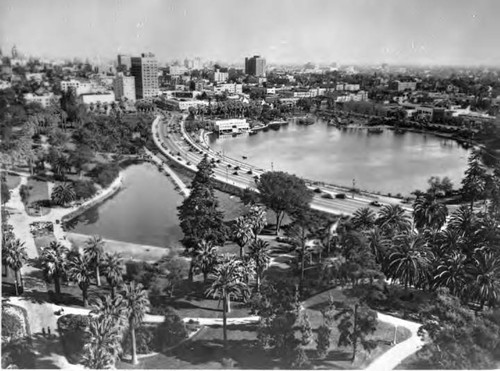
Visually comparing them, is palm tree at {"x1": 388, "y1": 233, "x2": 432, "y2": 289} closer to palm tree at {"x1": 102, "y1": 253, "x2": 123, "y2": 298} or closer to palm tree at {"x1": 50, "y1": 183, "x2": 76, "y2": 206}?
palm tree at {"x1": 102, "y1": 253, "x2": 123, "y2": 298}

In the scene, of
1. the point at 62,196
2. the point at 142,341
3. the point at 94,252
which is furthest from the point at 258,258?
the point at 62,196

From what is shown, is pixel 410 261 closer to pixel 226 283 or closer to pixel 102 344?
pixel 226 283

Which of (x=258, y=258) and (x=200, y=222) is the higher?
(x=200, y=222)

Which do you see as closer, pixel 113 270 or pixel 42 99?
pixel 113 270

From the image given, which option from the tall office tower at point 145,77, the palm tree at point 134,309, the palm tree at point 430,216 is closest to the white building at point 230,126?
the tall office tower at point 145,77

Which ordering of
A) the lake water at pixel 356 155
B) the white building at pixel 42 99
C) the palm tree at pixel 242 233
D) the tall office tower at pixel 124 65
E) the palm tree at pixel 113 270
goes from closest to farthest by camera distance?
the palm tree at pixel 113 270, the palm tree at pixel 242 233, the lake water at pixel 356 155, the white building at pixel 42 99, the tall office tower at pixel 124 65

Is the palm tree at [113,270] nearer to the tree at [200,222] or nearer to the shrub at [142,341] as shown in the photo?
the shrub at [142,341]
